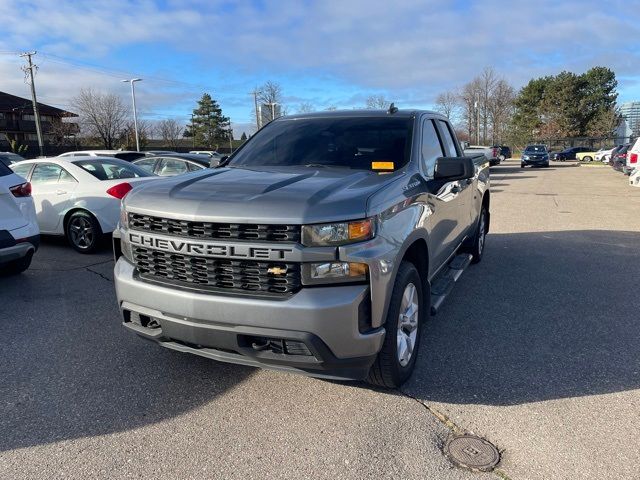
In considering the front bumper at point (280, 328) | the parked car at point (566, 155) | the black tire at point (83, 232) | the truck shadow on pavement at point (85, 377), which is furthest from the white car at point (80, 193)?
the parked car at point (566, 155)

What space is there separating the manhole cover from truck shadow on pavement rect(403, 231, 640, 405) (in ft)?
1.44

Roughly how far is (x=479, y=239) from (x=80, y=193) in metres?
5.92

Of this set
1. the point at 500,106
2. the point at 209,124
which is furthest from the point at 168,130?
the point at 500,106

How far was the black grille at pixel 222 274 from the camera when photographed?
9.18 feet

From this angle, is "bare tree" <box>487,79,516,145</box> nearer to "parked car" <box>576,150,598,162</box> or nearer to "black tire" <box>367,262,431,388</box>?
"parked car" <box>576,150,598,162</box>

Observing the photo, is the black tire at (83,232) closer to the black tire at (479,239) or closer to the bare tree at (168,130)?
the black tire at (479,239)

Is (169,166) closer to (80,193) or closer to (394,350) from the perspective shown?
(80,193)

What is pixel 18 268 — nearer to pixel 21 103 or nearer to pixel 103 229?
pixel 103 229

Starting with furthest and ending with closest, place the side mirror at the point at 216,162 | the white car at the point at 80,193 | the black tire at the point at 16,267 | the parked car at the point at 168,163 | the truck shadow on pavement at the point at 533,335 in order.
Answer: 1. the parked car at the point at 168,163
2. the white car at the point at 80,193
3. the black tire at the point at 16,267
4. the side mirror at the point at 216,162
5. the truck shadow on pavement at the point at 533,335

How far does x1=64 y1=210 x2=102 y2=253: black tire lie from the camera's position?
7.43 meters

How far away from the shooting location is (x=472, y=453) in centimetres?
271

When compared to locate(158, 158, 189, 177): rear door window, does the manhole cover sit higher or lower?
lower

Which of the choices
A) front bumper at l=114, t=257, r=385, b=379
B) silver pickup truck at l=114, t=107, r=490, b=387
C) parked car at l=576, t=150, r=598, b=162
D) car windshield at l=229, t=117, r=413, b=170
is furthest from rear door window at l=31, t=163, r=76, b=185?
parked car at l=576, t=150, r=598, b=162

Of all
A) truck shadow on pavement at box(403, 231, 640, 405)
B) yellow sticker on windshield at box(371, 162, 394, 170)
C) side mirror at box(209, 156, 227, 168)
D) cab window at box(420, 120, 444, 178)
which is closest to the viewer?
truck shadow on pavement at box(403, 231, 640, 405)
